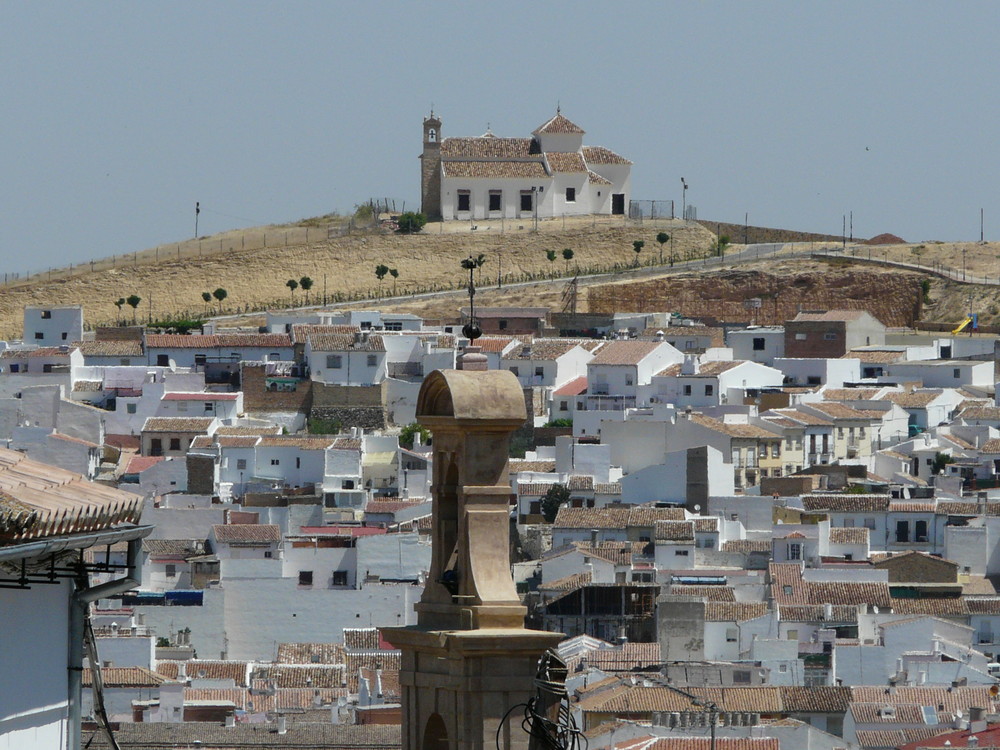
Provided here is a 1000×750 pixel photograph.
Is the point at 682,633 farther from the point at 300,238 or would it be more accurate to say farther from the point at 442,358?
the point at 300,238

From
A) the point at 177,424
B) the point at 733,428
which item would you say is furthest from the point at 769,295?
the point at 177,424

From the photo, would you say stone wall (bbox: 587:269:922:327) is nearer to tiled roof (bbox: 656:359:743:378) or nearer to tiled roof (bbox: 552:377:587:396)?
tiled roof (bbox: 656:359:743:378)

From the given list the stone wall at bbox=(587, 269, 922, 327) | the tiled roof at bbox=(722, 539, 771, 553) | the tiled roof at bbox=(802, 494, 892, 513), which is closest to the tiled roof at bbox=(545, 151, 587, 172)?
the stone wall at bbox=(587, 269, 922, 327)

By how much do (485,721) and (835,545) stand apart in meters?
31.3

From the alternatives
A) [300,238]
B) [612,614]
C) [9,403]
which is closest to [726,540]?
[612,614]

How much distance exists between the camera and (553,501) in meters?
41.3

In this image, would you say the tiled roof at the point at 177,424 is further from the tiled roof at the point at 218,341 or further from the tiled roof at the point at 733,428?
the tiled roof at the point at 733,428

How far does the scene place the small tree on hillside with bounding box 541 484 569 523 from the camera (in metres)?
41.2

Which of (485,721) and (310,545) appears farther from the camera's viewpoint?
(310,545)

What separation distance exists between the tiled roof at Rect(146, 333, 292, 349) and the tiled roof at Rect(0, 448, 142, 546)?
46.7 m

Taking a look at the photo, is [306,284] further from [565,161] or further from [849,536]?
[849,536]

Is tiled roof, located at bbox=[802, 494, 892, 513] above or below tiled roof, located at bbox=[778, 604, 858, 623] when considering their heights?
above

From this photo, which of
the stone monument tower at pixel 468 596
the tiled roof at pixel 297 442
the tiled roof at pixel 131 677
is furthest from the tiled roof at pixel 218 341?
the stone monument tower at pixel 468 596

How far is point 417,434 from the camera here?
47.3 m
